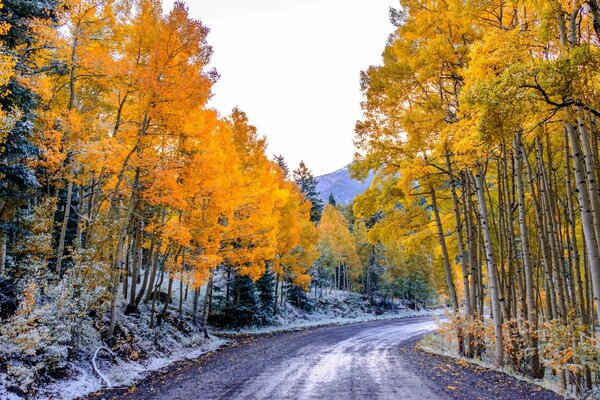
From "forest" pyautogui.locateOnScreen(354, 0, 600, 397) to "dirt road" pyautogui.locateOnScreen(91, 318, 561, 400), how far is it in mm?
1411

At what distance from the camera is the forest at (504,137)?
5555 millimetres

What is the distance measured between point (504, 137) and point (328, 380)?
6137 mm

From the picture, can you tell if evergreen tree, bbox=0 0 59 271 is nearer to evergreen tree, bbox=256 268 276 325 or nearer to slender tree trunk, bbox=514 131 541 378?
slender tree trunk, bbox=514 131 541 378

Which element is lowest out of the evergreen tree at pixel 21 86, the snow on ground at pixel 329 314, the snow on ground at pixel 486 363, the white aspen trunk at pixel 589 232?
the snow on ground at pixel 329 314

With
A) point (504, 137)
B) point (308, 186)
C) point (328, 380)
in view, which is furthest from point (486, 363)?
point (308, 186)

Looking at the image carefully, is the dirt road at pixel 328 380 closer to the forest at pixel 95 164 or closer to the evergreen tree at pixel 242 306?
the forest at pixel 95 164

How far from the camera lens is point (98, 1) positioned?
10656 millimetres

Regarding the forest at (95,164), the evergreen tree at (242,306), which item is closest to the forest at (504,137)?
the forest at (95,164)

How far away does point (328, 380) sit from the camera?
836cm

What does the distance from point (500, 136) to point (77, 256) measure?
30.9ft

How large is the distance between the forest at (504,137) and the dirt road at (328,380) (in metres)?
1.41

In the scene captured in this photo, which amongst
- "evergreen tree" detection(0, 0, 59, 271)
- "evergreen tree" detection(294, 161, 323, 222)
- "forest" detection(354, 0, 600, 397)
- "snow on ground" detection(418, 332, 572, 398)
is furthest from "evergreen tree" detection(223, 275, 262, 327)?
"evergreen tree" detection(294, 161, 323, 222)

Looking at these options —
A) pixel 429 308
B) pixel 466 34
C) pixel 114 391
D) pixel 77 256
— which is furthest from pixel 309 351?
pixel 429 308

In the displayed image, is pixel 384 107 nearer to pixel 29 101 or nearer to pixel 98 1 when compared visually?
pixel 98 1
